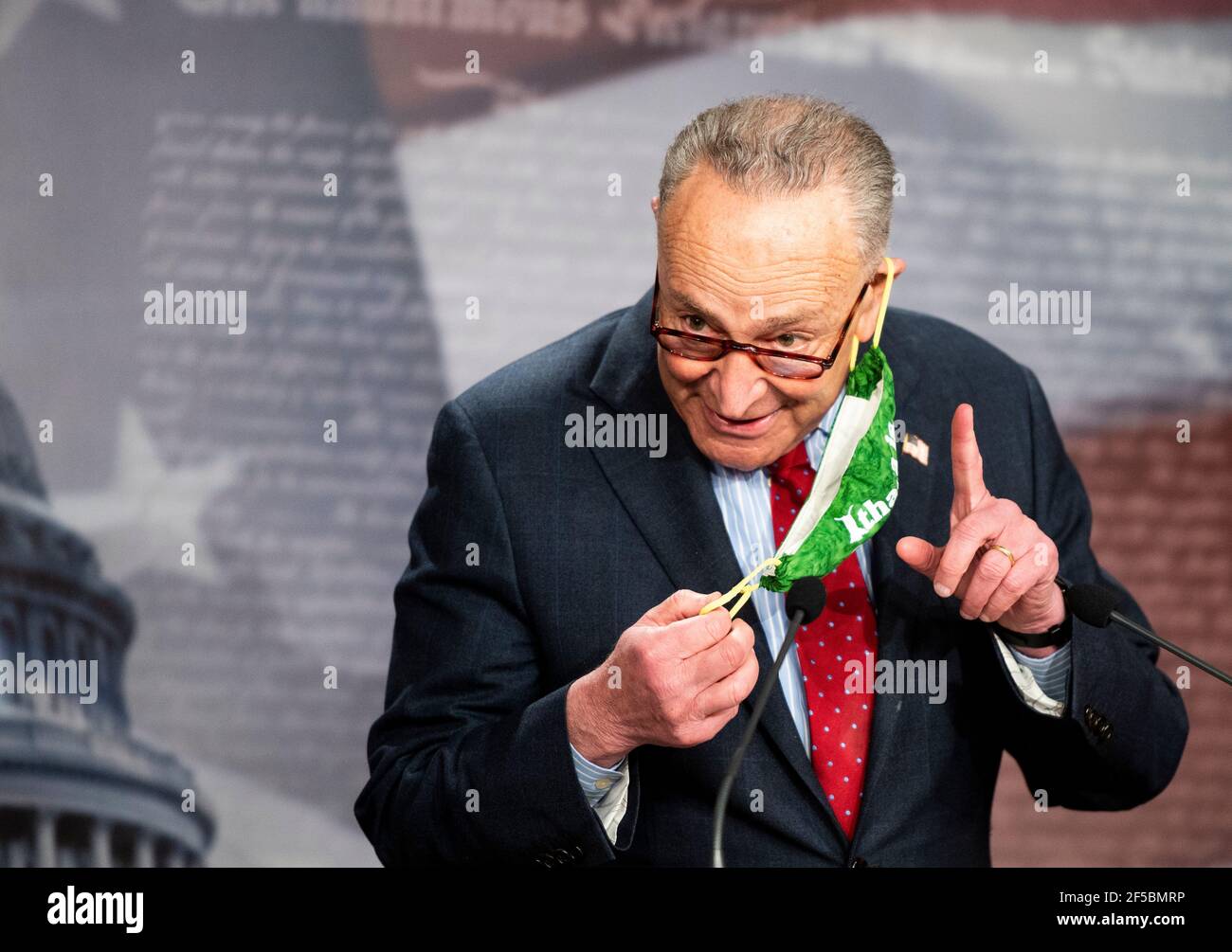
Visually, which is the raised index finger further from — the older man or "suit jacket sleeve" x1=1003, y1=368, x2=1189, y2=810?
"suit jacket sleeve" x1=1003, y1=368, x2=1189, y2=810

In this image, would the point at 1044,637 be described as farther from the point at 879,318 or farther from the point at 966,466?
the point at 879,318

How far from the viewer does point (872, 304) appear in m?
1.66

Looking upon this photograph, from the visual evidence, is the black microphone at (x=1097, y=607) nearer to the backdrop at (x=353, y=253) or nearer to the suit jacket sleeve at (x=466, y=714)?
the suit jacket sleeve at (x=466, y=714)

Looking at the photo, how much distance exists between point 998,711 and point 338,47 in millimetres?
2264

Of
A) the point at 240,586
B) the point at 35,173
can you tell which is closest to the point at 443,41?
the point at 35,173

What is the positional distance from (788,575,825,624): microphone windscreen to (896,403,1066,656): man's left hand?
0.16 metres

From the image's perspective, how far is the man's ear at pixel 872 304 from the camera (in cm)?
163

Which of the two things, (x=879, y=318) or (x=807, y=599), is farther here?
(x=879, y=318)

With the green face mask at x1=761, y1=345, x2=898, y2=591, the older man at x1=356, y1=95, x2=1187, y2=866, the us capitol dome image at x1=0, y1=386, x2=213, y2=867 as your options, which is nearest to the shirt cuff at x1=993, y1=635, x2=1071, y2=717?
the older man at x1=356, y1=95, x2=1187, y2=866

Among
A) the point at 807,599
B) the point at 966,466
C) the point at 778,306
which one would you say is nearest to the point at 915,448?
the point at 966,466

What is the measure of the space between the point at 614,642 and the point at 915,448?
18.5 inches

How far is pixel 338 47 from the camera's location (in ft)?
10.6
